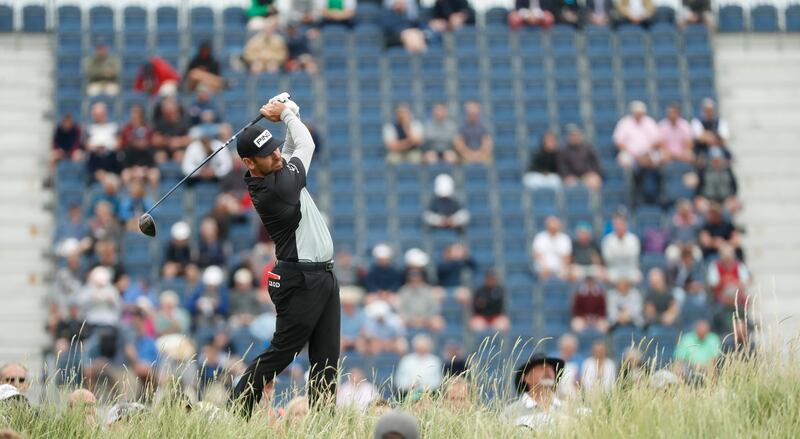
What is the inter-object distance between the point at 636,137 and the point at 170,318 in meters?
6.93

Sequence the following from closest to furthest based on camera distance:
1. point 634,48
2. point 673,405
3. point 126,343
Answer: point 673,405 < point 126,343 < point 634,48

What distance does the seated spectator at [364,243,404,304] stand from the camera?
17.5 metres

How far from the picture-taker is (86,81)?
20.3m

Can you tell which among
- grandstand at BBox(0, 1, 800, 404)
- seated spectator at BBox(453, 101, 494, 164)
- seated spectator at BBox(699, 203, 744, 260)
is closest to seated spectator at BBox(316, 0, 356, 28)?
grandstand at BBox(0, 1, 800, 404)

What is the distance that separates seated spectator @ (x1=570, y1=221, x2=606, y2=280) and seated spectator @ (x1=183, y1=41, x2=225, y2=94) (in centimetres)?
553

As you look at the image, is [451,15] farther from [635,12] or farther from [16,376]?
[16,376]

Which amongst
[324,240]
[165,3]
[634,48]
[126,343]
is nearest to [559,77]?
[634,48]

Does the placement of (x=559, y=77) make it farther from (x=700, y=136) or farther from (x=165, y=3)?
(x=165, y=3)

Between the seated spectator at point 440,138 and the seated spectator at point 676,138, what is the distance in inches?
112

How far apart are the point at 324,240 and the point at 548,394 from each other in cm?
163

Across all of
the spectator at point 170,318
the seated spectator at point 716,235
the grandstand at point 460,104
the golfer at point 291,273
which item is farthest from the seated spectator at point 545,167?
the golfer at point 291,273

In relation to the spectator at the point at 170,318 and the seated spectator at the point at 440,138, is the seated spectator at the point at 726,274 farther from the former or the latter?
the spectator at the point at 170,318

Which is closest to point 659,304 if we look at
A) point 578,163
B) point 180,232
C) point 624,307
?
point 624,307

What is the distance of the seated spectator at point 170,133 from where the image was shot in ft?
62.2
